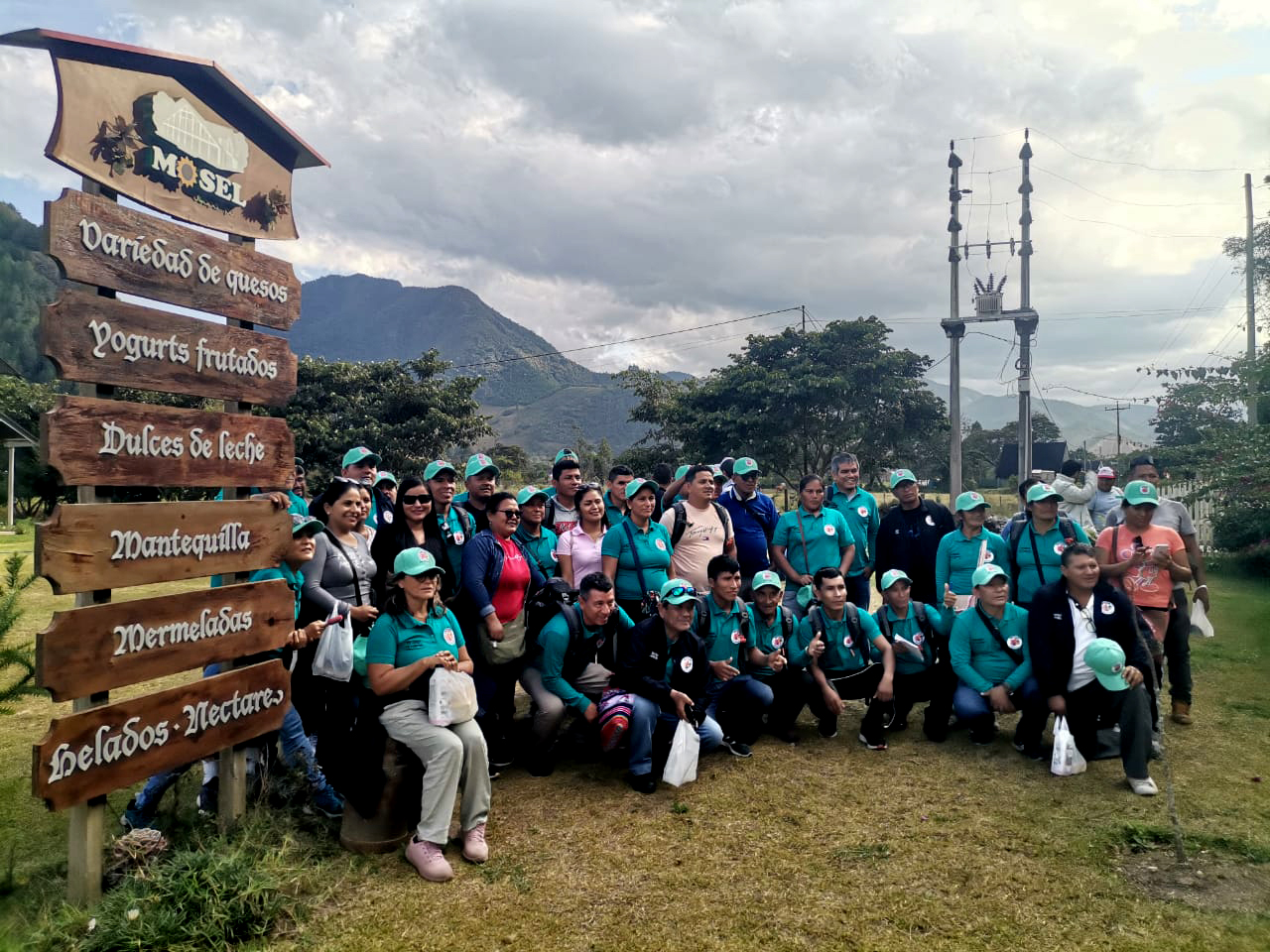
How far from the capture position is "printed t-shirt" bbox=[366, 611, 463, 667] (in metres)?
4.07

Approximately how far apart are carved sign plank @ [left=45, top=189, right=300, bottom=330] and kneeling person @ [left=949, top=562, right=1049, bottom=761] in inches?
199

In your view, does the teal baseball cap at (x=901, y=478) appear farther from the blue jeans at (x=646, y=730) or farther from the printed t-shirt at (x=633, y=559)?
the blue jeans at (x=646, y=730)

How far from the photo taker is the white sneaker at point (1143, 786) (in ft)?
15.4

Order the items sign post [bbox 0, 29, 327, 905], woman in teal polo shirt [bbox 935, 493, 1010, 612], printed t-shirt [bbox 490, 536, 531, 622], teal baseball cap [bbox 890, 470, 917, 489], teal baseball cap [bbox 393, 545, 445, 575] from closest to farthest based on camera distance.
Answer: sign post [bbox 0, 29, 327, 905] < teal baseball cap [bbox 393, 545, 445, 575] < printed t-shirt [bbox 490, 536, 531, 622] < woman in teal polo shirt [bbox 935, 493, 1010, 612] < teal baseball cap [bbox 890, 470, 917, 489]

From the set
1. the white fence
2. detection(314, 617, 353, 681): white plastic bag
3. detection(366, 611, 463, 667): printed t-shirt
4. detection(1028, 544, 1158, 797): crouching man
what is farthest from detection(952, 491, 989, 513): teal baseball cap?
the white fence

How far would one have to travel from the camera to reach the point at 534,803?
4.77 meters

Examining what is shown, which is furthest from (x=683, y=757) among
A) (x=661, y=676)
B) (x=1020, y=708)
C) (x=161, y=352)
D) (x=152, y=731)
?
(x=161, y=352)

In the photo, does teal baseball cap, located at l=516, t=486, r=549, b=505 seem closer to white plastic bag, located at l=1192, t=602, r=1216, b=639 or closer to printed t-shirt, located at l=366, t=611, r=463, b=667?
printed t-shirt, located at l=366, t=611, r=463, b=667

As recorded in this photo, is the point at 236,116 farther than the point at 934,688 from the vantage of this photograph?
No

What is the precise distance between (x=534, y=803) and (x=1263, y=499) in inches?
608

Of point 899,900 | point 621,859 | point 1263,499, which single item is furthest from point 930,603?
point 1263,499

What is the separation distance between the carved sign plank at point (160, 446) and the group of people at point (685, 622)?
0.30 meters

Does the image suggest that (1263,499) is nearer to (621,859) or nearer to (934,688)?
(934,688)

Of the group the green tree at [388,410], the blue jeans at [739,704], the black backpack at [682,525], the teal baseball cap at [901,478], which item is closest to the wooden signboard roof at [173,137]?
the black backpack at [682,525]
